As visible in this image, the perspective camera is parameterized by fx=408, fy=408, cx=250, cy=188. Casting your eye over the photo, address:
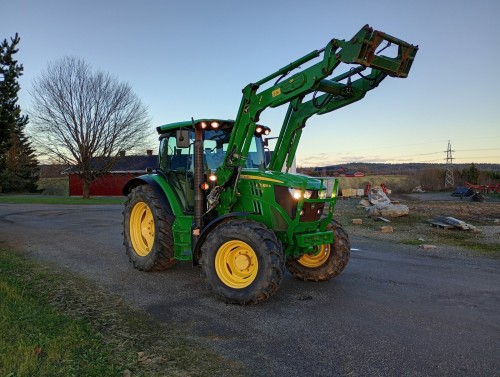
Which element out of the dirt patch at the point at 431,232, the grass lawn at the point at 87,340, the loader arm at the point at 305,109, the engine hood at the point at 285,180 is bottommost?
the grass lawn at the point at 87,340

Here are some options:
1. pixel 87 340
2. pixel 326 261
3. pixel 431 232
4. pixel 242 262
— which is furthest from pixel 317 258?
pixel 431 232

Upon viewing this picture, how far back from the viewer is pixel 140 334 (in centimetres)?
423

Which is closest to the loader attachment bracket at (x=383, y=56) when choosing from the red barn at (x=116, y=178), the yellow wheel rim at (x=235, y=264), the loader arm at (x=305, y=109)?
the loader arm at (x=305, y=109)

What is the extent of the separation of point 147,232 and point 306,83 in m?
4.13

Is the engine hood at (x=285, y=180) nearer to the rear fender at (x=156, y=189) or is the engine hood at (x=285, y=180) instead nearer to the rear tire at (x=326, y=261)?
the rear tire at (x=326, y=261)

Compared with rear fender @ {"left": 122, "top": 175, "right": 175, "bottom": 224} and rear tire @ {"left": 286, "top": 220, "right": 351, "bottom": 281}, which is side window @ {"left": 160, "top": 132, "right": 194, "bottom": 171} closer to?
rear fender @ {"left": 122, "top": 175, "right": 175, "bottom": 224}

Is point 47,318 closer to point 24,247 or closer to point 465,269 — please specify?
point 24,247

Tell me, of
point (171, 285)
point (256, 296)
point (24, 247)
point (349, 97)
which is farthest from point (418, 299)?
point (24, 247)

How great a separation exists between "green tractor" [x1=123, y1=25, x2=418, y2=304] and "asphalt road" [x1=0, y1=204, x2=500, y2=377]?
16.2 inches

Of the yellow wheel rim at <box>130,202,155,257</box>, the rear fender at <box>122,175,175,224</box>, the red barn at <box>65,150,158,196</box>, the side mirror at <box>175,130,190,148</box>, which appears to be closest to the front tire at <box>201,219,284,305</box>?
the side mirror at <box>175,130,190,148</box>

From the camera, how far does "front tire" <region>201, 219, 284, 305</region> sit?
5.06 metres

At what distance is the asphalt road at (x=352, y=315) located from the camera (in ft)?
11.9

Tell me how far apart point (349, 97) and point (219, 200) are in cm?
246

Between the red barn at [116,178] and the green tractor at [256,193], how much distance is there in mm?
37485
